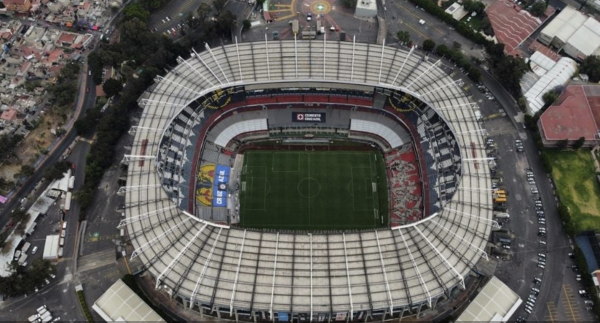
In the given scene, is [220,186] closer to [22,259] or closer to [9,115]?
[22,259]

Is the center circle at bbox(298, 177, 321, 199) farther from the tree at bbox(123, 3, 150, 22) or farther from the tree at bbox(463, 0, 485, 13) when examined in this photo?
the tree at bbox(463, 0, 485, 13)

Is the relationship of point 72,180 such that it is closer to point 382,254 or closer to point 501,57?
point 382,254

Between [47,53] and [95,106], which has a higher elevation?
[47,53]

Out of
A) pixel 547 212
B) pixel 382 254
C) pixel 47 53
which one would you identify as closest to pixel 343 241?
pixel 382 254

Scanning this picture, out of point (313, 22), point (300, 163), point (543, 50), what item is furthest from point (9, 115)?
point (543, 50)

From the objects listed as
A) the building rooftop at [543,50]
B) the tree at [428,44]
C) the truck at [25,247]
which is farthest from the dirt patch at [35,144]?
the building rooftop at [543,50]
